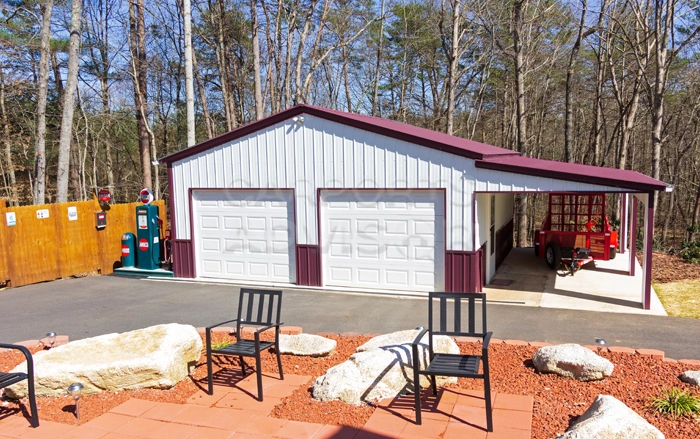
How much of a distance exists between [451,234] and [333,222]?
2404 millimetres

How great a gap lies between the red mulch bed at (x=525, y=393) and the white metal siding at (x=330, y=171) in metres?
3.94

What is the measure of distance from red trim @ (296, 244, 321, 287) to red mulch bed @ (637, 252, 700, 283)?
737 cm

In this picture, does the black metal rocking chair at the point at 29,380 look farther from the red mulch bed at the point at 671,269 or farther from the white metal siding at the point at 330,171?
the red mulch bed at the point at 671,269

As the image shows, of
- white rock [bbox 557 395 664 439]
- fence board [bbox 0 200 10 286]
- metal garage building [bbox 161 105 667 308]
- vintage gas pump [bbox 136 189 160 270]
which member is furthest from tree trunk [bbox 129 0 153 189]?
white rock [bbox 557 395 664 439]

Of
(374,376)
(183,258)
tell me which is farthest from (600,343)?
(183,258)

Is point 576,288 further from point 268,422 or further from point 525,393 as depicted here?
point 268,422

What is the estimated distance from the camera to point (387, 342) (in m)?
5.72

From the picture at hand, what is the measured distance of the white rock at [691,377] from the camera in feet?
15.6

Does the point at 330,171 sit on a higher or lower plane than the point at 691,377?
higher

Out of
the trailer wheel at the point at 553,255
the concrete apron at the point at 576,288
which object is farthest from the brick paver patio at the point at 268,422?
the trailer wheel at the point at 553,255

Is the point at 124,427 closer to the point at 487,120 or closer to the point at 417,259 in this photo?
the point at 417,259

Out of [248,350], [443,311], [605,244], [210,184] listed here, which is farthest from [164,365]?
[605,244]

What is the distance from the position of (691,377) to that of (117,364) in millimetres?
5342

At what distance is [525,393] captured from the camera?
477 centimetres
